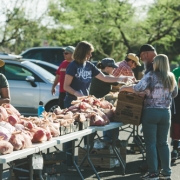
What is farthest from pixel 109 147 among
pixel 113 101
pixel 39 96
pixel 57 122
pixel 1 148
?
pixel 39 96

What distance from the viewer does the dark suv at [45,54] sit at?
23.0 meters

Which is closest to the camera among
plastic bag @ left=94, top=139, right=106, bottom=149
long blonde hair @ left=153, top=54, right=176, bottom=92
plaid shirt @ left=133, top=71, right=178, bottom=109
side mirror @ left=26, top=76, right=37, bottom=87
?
long blonde hair @ left=153, top=54, right=176, bottom=92

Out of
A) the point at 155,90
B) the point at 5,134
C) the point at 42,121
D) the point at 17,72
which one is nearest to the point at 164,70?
the point at 155,90

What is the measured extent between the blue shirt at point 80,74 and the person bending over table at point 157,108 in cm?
105

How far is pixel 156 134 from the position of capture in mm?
8430

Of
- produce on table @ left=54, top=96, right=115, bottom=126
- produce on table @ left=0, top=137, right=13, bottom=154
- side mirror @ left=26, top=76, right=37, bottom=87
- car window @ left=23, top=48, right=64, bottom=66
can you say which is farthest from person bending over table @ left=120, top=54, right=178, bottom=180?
car window @ left=23, top=48, right=64, bottom=66

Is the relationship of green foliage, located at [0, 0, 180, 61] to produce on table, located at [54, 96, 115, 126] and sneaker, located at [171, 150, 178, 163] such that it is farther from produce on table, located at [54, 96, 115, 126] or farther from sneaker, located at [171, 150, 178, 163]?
produce on table, located at [54, 96, 115, 126]

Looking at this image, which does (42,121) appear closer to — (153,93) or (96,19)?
(153,93)

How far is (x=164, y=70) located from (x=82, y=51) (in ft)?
5.02

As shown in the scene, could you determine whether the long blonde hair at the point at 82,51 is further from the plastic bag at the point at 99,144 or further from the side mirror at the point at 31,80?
the side mirror at the point at 31,80

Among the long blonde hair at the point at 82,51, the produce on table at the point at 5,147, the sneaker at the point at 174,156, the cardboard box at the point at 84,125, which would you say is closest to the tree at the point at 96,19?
the sneaker at the point at 174,156

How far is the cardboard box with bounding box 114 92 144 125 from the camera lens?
8.52 m

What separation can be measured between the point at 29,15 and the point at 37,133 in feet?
89.0

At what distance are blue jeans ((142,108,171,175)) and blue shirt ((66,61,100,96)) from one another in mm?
1287
